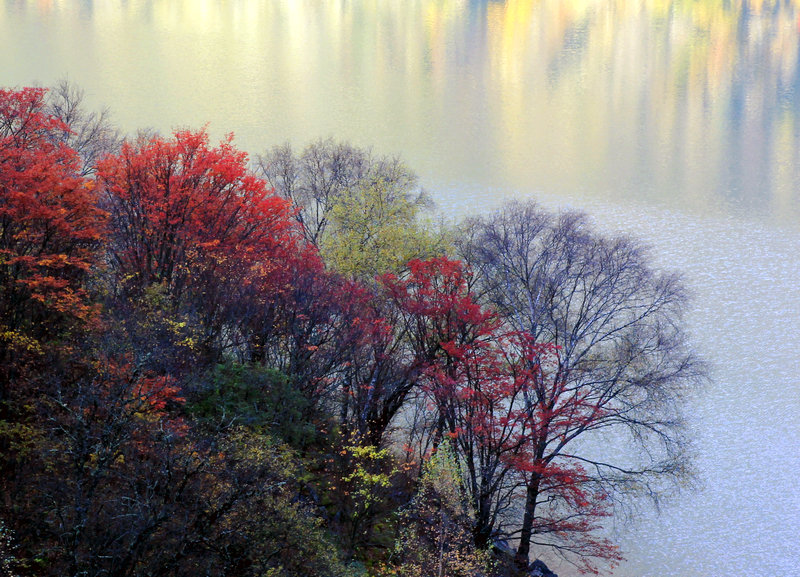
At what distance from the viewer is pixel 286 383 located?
62.6 ft

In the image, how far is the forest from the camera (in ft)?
44.3

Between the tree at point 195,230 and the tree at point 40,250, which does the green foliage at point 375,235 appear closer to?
the tree at point 195,230

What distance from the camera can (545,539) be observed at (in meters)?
23.6

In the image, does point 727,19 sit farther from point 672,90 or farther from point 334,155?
point 334,155

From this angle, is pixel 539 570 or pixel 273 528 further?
pixel 539 570

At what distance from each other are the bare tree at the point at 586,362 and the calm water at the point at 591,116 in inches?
62.5

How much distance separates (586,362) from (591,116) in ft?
157

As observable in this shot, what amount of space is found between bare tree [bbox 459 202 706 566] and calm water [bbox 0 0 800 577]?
1587 mm

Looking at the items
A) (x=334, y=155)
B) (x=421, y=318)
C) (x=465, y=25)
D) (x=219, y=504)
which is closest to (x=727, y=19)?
(x=465, y=25)

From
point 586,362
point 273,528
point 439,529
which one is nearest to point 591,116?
point 586,362

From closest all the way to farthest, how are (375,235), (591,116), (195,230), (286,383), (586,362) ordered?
(286,383)
(586,362)
(195,230)
(375,235)
(591,116)

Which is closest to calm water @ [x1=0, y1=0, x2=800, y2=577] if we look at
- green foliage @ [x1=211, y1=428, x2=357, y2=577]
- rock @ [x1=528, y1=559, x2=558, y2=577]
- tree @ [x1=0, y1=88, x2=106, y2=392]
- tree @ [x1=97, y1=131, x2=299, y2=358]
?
rock @ [x1=528, y1=559, x2=558, y2=577]

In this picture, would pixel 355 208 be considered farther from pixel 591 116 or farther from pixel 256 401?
pixel 591 116

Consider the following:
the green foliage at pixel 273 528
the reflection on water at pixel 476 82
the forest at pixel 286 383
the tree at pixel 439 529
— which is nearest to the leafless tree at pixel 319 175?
the forest at pixel 286 383
